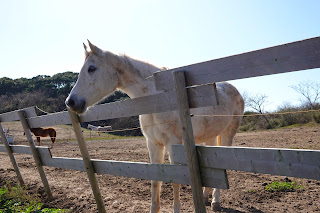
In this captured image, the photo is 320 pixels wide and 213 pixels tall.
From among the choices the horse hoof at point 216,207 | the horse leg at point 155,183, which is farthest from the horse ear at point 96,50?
the horse hoof at point 216,207

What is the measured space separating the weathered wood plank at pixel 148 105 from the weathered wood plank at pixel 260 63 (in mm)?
103

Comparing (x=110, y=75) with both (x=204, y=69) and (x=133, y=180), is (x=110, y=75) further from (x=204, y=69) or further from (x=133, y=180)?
(x=133, y=180)

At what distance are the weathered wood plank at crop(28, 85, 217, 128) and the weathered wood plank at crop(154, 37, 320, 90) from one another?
103 millimetres

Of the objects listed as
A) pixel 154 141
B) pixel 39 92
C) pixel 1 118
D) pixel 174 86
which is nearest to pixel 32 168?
pixel 1 118

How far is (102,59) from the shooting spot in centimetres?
348

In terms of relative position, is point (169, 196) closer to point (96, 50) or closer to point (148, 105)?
point (148, 105)

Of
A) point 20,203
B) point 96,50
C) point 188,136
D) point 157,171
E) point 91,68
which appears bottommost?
point 20,203

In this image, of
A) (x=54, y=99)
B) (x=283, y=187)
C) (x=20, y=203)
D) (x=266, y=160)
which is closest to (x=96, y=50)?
(x=266, y=160)

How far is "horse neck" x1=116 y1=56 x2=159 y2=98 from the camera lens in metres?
3.58

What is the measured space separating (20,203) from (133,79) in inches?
125

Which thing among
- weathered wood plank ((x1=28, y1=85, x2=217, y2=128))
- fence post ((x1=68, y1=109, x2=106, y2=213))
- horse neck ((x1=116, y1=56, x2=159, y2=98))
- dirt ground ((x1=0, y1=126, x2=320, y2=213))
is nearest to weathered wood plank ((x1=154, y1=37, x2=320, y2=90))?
weathered wood plank ((x1=28, y1=85, x2=217, y2=128))

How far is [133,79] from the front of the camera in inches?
142

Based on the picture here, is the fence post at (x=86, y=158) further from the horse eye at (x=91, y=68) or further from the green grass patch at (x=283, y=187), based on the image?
the green grass patch at (x=283, y=187)

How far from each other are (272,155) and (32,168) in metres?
8.16
